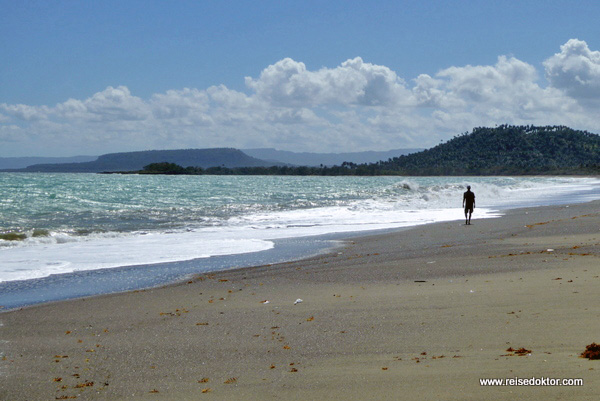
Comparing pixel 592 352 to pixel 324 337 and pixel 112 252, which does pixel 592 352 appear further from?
pixel 112 252

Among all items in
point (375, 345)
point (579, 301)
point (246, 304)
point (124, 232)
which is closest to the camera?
point (375, 345)

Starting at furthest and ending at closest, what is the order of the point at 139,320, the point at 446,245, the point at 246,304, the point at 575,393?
the point at 446,245 < the point at 246,304 < the point at 139,320 < the point at 575,393

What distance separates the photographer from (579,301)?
22.7 ft

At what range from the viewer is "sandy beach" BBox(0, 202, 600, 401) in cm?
488

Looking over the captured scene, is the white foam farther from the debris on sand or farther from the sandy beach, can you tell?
the debris on sand

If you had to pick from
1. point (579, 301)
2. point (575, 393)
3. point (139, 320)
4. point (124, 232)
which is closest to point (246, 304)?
point (139, 320)

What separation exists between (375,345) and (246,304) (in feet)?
9.28

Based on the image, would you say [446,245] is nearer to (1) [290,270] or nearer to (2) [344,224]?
(1) [290,270]

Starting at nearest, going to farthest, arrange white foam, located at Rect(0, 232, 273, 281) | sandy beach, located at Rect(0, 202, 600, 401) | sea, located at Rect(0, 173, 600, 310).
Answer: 1. sandy beach, located at Rect(0, 202, 600, 401)
2. sea, located at Rect(0, 173, 600, 310)
3. white foam, located at Rect(0, 232, 273, 281)

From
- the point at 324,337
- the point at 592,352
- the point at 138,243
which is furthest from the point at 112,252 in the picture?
the point at 592,352

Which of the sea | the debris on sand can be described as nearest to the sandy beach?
the debris on sand

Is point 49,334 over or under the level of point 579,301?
under

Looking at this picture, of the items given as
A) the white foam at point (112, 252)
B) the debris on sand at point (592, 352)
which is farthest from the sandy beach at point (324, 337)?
the white foam at point (112, 252)

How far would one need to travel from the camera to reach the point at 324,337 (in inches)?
251
